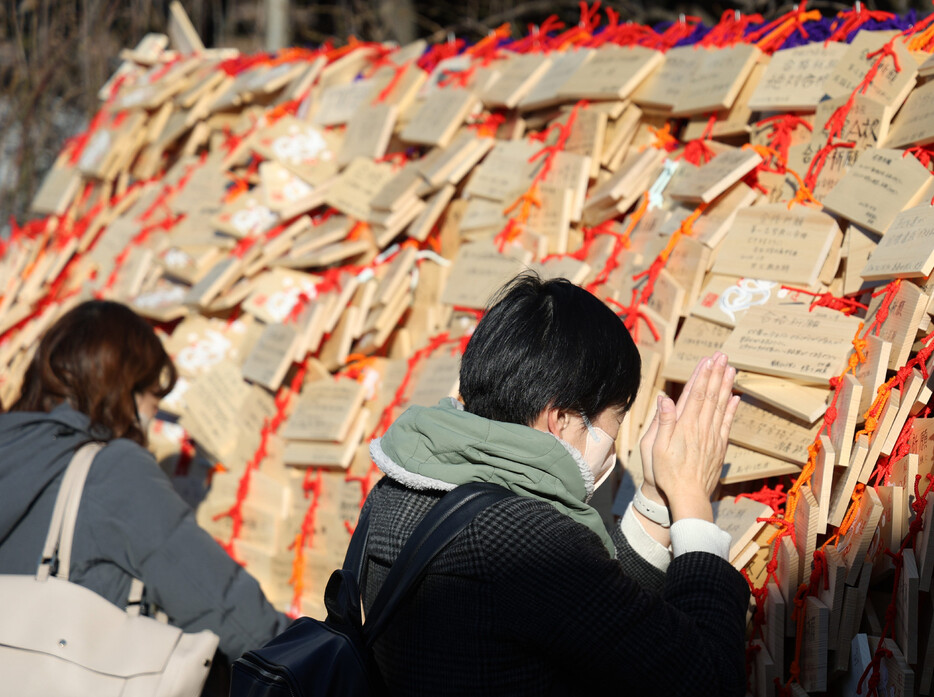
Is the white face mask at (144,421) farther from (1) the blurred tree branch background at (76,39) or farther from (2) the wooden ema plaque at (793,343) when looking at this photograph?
(1) the blurred tree branch background at (76,39)

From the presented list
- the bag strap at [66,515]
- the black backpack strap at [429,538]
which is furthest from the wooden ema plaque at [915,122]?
the bag strap at [66,515]

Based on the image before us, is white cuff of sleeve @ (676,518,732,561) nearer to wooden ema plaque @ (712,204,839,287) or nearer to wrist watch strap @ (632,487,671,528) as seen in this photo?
wrist watch strap @ (632,487,671,528)

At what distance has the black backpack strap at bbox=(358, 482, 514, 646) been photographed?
3.48ft

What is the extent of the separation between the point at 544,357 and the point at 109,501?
97cm

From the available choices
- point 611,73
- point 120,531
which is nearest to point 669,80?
point 611,73

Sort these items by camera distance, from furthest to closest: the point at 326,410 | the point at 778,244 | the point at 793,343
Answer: the point at 326,410 < the point at 778,244 < the point at 793,343

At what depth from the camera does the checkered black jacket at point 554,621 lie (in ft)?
3.26

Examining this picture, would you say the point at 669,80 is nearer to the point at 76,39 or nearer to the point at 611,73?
the point at 611,73

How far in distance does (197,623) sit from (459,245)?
112 centimetres

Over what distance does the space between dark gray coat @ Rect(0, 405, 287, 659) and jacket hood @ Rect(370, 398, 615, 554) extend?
0.76 m

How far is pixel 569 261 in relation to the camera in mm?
1986

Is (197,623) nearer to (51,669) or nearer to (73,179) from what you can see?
(51,669)

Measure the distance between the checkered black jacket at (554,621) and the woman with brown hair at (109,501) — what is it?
30.3 inches

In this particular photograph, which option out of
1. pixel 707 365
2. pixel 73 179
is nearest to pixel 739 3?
pixel 73 179
